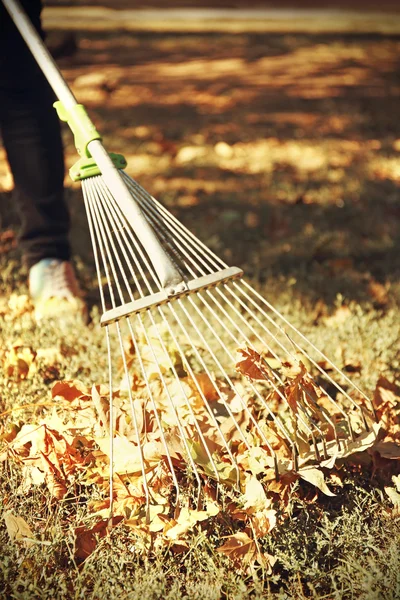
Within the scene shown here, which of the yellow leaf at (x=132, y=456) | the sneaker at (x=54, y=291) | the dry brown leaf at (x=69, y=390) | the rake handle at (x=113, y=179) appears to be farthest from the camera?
the sneaker at (x=54, y=291)

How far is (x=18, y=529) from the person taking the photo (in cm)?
139

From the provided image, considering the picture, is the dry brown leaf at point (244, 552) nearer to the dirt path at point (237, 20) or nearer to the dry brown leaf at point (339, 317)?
the dry brown leaf at point (339, 317)

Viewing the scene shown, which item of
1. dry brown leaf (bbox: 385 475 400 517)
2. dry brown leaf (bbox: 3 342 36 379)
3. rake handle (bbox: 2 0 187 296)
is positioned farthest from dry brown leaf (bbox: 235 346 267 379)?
dry brown leaf (bbox: 3 342 36 379)

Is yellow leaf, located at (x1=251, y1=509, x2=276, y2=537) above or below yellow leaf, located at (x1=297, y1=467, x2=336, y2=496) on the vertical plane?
below

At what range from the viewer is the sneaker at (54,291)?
219 cm

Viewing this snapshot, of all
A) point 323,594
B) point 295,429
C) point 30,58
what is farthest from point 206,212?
point 323,594

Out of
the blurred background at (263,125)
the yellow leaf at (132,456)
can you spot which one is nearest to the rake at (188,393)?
the yellow leaf at (132,456)

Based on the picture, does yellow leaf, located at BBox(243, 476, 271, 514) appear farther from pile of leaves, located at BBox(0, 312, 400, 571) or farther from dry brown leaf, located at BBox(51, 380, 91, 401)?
dry brown leaf, located at BBox(51, 380, 91, 401)

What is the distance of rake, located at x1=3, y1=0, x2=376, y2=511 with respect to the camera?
4.71ft

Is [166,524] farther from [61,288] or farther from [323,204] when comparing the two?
[323,204]

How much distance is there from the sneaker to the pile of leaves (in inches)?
22.2

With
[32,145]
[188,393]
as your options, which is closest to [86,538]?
[188,393]

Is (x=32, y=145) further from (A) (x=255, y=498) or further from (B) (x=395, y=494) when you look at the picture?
(B) (x=395, y=494)

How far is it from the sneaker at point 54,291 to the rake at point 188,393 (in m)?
0.30
